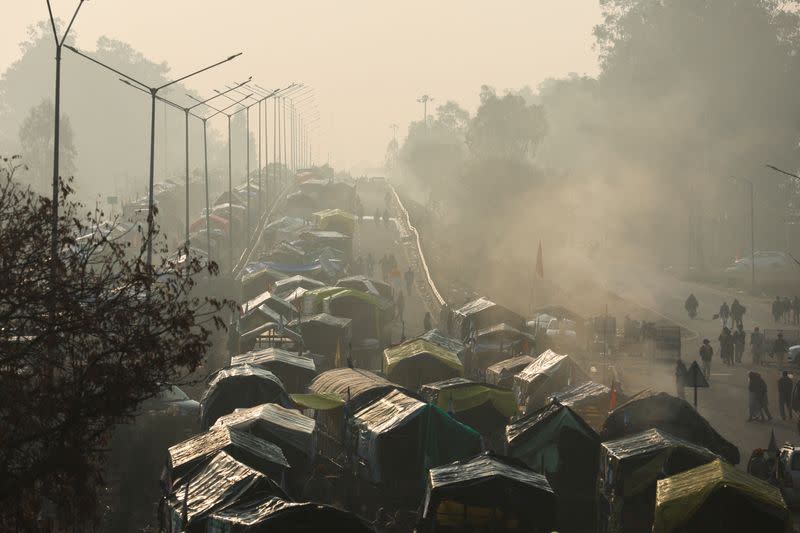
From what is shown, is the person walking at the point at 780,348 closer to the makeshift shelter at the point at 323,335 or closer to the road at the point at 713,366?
the road at the point at 713,366

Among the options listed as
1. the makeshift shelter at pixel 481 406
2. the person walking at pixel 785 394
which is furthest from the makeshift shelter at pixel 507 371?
the person walking at pixel 785 394

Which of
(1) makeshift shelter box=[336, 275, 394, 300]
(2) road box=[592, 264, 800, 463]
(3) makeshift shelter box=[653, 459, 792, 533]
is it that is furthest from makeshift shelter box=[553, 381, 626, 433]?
(1) makeshift shelter box=[336, 275, 394, 300]

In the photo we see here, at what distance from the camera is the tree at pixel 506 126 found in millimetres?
144500

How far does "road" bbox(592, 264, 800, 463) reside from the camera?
32438 mm

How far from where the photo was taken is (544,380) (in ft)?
107

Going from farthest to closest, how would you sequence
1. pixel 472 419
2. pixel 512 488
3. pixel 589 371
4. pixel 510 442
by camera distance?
pixel 589 371
pixel 472 419
pixel 510 442
pixel 512 488

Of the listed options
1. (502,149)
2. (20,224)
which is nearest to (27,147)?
(502,149)

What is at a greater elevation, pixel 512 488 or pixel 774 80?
pixel 774 80

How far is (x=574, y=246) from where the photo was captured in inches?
4006

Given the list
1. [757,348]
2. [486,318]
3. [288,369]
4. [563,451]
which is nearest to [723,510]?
[563,451]

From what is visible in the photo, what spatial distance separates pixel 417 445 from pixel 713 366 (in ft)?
69.6

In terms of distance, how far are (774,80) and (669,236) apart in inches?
622

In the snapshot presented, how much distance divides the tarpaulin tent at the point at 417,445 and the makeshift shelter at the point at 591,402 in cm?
411

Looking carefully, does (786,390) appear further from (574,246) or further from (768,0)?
(768,0)
